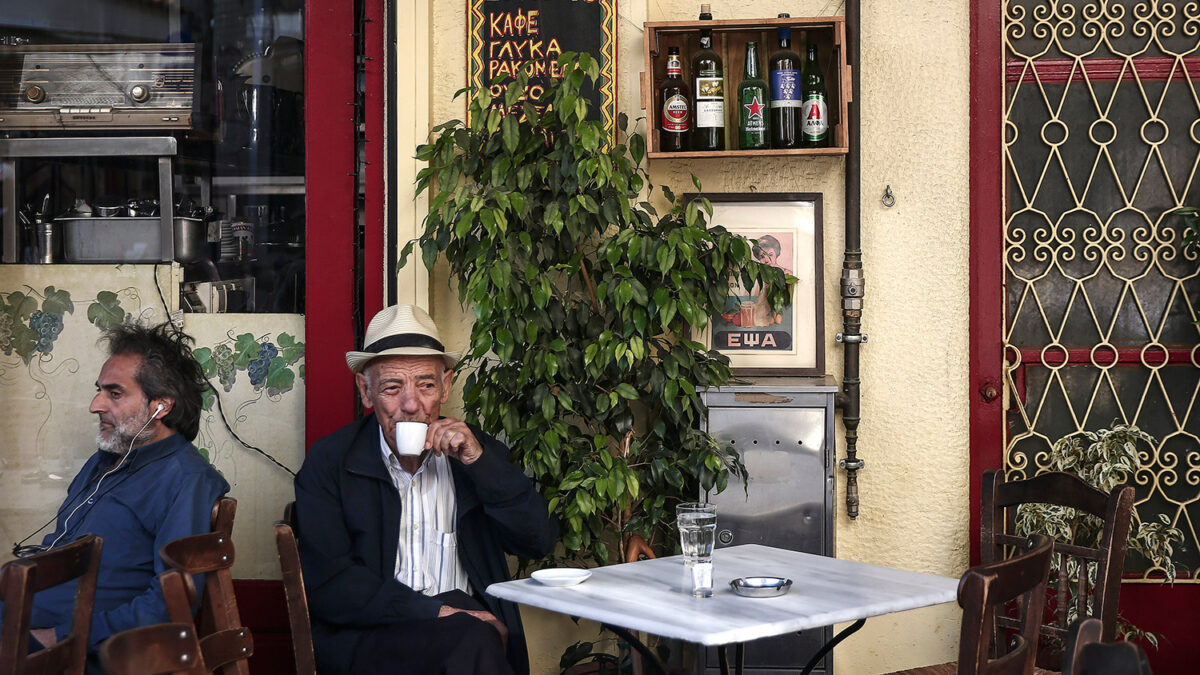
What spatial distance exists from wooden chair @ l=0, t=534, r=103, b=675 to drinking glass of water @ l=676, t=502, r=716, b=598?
3.83 feet

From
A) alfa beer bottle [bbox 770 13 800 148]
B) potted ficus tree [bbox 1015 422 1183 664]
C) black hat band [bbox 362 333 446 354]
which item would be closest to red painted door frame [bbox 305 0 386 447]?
black hat band [bbox 362 333 446 354]

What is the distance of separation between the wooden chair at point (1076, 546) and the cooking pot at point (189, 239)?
7.99 ft

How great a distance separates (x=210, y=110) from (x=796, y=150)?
1.84 meters

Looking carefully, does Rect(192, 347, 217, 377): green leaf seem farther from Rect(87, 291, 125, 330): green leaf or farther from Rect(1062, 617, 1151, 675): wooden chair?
Rect(1062, 617, 1151, 675): wooden chair

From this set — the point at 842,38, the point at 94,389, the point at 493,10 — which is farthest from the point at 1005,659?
the point at 94,389

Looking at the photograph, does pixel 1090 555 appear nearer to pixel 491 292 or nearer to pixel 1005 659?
pixel 1005 659

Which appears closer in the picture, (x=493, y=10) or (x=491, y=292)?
(x=491, y=292)

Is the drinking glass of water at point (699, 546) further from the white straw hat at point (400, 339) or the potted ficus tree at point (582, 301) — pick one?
the white straw hat at point (400, 339)

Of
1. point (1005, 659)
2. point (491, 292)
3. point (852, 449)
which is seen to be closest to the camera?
point (1005, 659)

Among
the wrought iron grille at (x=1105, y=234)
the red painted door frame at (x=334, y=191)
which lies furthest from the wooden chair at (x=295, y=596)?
the wrought iron grille at (x=1105, y=234)

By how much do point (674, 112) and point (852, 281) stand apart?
0.75 metres

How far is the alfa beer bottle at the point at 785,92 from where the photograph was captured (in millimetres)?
3383

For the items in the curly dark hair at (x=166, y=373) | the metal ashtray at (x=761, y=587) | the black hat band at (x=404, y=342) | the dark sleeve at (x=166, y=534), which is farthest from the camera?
the black hat band at (x=404, y=342)

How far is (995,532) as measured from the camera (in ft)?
9.41
